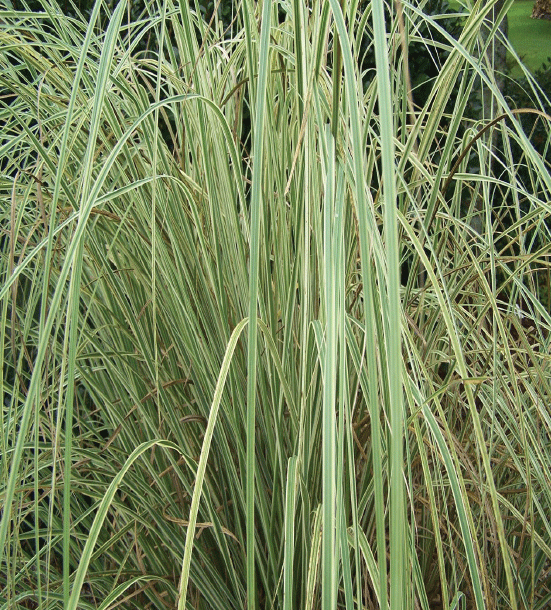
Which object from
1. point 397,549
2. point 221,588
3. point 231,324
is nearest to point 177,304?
point 231,324

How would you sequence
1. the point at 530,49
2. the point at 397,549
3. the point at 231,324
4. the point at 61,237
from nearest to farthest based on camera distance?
the point at 397,549, the point at 231,324, the point at 61,237, the point at 530,49

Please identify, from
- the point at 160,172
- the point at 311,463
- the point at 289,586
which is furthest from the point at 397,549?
the point at 160,172

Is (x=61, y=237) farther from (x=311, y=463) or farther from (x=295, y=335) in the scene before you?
(x=311, y=463)

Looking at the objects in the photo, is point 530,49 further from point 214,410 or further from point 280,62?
point 214,410

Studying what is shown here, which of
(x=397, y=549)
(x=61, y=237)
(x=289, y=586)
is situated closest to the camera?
(x=397, y=549)

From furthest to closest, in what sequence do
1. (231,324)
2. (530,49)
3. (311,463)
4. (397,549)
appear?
(530,49) → (231,324) → (311,463) → (397,549)

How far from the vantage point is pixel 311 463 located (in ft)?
2.99

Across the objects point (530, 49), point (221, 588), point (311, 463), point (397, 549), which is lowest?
point (530, 49)

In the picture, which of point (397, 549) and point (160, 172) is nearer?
point (397, 549)

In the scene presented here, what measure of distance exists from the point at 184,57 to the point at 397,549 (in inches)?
34.9

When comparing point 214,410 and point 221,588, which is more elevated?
point 214,410

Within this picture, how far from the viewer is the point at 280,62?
1084mm

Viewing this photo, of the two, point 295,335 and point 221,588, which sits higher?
point 295,335

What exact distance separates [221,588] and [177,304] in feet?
1.32
